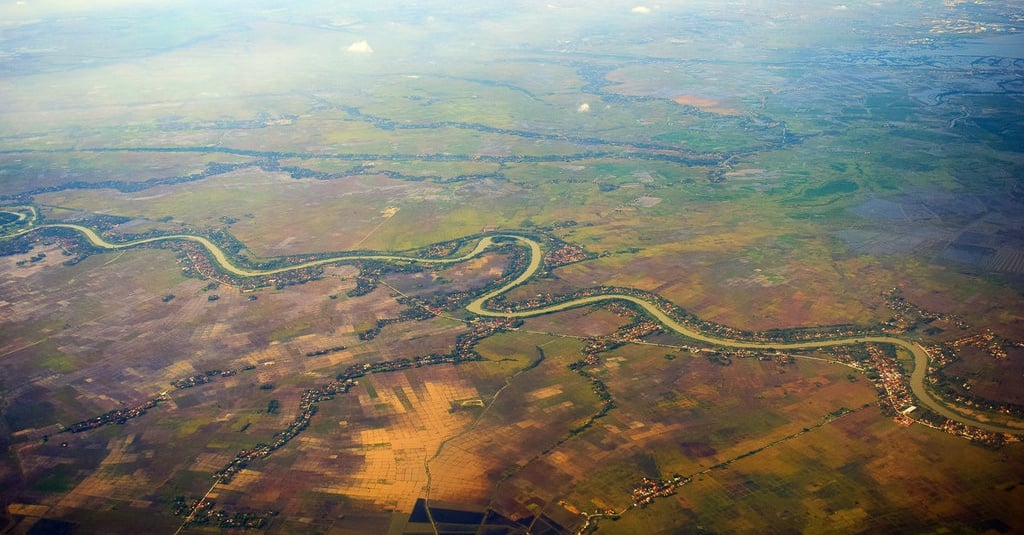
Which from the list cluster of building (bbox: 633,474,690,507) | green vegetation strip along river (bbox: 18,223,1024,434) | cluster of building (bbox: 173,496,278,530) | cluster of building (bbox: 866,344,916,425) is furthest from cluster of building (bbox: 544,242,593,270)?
cluster of building (bbox: 173,496,278,530)

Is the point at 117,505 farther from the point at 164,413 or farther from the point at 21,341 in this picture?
the point at 21,341

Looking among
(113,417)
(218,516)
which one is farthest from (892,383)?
(113,417)

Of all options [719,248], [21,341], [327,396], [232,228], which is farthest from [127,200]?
[719,248]

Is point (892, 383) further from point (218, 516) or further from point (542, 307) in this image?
point (218, 516)

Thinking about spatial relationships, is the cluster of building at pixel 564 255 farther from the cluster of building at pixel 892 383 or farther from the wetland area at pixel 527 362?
the cluster of building at pixel 892 383

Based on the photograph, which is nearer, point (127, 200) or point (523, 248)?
point (523, 248)
